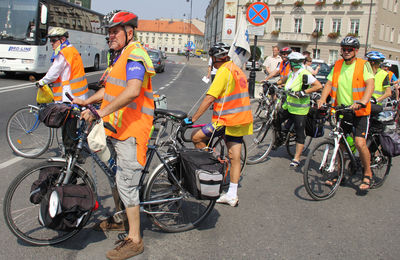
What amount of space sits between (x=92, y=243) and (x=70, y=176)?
647 millimetres

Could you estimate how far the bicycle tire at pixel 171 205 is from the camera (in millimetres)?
3420

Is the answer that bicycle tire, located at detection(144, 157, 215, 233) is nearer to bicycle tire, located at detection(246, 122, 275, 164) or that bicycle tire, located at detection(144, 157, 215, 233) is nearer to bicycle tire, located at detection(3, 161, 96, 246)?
bicycle tire, located at detection(3, 161, 96, 246)

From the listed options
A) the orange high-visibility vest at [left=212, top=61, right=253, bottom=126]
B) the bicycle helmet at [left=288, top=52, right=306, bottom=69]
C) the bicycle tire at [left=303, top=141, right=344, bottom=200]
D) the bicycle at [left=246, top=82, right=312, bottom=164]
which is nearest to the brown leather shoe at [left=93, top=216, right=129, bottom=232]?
the orange high-visibility vest at [left=212, top=61, right=253, bottom=126]

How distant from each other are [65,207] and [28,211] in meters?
0.50

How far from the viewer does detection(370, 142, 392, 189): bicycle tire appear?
5.45 metres

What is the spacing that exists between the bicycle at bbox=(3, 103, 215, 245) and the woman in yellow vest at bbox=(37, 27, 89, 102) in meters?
2.62

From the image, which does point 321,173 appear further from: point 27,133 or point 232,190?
point 27,133

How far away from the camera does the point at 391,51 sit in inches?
2286

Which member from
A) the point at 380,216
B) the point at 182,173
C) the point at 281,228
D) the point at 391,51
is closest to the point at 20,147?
the point at 182,173

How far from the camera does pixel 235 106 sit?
4215mm

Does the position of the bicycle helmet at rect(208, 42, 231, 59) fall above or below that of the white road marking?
above

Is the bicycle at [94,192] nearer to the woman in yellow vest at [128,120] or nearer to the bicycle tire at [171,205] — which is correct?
the bicycle tire at [171,205]

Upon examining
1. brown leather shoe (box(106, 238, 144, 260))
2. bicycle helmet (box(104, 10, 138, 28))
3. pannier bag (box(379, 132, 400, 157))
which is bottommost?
brown leather shoe (box(106, 238, 144, 260))

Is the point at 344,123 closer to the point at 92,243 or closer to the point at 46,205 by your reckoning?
the point at 92,243
